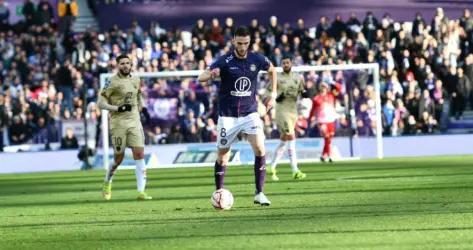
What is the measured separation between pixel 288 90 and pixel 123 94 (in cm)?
761

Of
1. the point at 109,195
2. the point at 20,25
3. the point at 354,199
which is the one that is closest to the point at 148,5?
the point at 20,25

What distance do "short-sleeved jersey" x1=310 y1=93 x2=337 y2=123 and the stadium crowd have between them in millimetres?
1313

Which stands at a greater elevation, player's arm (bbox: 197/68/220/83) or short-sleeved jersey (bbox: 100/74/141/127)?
player's arm (bbox: 197/68/220/83)

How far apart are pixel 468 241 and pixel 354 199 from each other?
21.6 ft

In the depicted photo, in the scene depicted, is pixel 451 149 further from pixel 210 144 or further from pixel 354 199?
pixel 354 199

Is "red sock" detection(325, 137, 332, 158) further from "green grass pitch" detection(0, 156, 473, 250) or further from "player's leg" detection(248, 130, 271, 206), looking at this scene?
"player's leg" detection(248, 130, 271, 206)

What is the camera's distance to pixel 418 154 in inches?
1438

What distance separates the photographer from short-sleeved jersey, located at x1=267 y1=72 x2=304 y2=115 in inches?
1069

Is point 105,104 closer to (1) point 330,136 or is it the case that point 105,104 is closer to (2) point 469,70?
(1) point 330,136

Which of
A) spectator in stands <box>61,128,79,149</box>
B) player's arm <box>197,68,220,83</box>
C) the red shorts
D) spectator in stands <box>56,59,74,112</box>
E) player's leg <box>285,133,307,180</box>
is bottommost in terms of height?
spectator in stands <box>61,128,79,149</box>

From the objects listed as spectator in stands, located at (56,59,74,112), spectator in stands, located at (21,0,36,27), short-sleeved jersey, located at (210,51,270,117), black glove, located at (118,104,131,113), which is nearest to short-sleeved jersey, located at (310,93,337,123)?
spectator in stands, located at (56,59,74,112)

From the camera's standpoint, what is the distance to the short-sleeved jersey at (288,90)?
2716cm

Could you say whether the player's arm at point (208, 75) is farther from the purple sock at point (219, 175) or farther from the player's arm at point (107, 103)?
the player's arm at point (107, 103)

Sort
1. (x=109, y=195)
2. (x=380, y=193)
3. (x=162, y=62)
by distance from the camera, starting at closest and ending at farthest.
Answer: (x=380, y=193) → (x=109, y=195) → (x=162, y=62)
